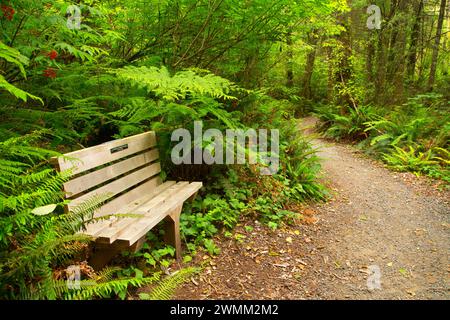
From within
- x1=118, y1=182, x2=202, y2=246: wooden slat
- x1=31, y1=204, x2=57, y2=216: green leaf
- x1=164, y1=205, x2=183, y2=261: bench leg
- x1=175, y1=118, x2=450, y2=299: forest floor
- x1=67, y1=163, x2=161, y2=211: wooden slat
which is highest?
x1=31, y1=204, x2=57, y2=216: green leaf

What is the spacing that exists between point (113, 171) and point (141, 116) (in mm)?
943

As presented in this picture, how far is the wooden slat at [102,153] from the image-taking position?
2.94 m

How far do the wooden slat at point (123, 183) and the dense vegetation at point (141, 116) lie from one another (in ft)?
0.66

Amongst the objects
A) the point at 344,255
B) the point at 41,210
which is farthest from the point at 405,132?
the point at 41,210

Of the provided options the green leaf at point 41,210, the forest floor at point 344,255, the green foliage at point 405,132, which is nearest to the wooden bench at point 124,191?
the green leaf at point 41,210

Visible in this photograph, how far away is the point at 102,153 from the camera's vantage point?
3449mm

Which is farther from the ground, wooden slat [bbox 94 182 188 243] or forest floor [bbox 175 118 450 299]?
wooden slat [bbox 94 182 188 243]

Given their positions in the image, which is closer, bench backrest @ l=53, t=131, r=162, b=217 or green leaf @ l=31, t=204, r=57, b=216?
green leaf @ l=31, t=204, r=57, b=216

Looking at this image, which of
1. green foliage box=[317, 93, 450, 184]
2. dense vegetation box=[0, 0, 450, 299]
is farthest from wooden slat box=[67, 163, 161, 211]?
green foliage box=[317, 93, 450, 184]

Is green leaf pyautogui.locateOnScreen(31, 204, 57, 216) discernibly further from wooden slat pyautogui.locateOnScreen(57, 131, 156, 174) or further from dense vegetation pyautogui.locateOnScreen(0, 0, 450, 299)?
wooden slat pyautogui.locateOnScreen(57, 131, 156, 174)

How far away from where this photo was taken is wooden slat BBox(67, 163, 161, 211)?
305 cm

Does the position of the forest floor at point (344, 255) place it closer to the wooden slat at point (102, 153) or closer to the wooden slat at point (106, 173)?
the wooden slat at point (106, 173)

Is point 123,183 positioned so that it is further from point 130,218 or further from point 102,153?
point 130,218
